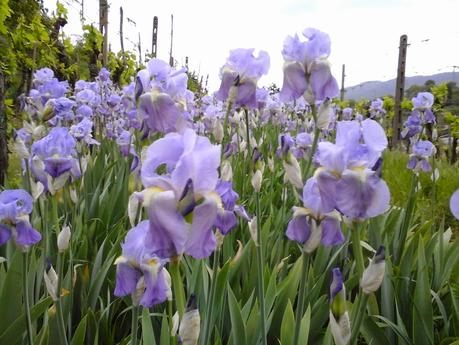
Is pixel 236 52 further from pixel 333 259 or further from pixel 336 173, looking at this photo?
pixel 333 259

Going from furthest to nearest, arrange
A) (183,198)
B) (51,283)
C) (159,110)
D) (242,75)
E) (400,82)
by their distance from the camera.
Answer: (400,82) < (242,75) < (159,110) < (51,283) < (183,198)

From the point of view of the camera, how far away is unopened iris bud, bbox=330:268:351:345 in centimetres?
88

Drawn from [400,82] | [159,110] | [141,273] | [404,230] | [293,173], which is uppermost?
[400,82]

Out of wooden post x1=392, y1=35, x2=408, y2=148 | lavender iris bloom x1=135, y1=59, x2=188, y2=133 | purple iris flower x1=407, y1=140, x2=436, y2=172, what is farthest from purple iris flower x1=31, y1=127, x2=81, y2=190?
wooden post x1=392, y1=35, x2=408, y2=148

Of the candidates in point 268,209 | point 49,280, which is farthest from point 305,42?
point 268,209

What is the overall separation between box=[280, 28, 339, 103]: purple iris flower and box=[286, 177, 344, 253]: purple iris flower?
1.55 ft

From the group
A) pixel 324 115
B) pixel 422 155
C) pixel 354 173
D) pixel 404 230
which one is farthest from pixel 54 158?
pixel 422 155

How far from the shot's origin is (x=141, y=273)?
958 mm

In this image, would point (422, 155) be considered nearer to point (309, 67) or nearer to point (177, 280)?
point (309, 67)

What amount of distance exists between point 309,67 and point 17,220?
987mm

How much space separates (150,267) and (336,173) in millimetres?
432

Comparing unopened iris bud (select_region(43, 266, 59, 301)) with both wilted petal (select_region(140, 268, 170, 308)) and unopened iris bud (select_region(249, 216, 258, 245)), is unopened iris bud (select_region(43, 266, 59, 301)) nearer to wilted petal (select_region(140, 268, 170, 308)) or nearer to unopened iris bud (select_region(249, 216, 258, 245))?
wilted petal (select_region(140, 268, 170, 308))

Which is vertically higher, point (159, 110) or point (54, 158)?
point (159, 110)

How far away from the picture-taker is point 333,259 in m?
2.21
